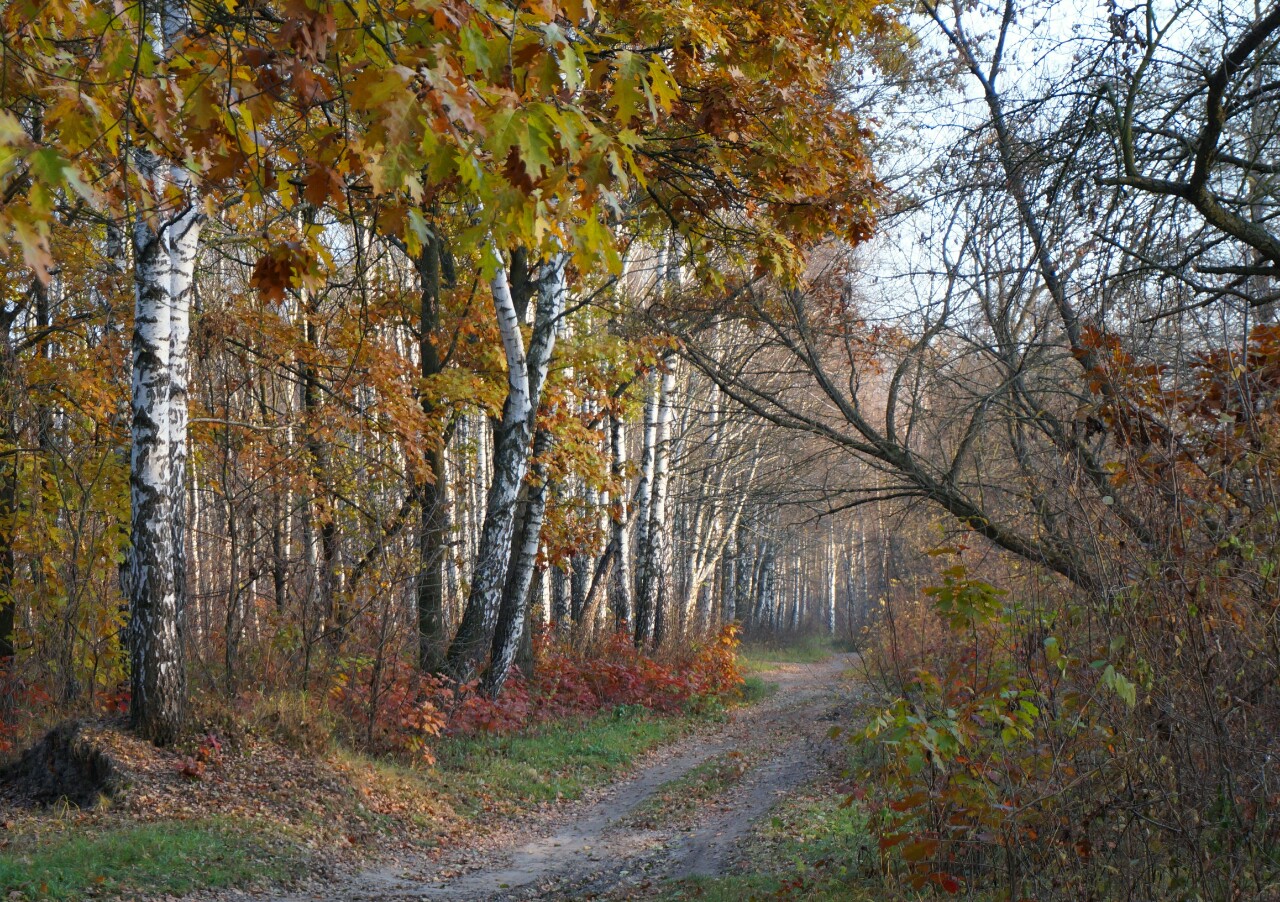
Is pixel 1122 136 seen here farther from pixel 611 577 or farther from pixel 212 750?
pixel 611 577

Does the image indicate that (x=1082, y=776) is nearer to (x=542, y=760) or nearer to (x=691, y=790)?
(x=691, y=790)

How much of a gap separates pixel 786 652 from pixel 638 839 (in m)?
27.8

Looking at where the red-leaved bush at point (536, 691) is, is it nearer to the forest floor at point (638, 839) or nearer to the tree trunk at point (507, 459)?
the tree trunk at point (507, 459)

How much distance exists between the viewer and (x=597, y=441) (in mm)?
16672

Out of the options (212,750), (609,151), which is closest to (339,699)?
(212,750)

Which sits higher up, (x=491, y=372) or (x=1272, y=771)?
(x=491, y=372)

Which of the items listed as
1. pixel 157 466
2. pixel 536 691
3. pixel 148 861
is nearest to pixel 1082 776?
pixel 148 861

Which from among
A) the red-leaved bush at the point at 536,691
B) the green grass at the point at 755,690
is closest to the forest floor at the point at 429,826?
the red-leaved bush at the point at 536,691

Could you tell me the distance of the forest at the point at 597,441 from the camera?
3771 mm

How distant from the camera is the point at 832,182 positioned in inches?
285

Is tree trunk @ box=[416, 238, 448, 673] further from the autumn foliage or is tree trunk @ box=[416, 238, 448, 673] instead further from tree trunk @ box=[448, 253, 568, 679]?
the autumn foliage

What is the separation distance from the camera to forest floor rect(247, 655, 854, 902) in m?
7.59

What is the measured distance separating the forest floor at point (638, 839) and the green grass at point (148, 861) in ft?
1.11

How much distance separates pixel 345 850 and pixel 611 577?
18619 mm
